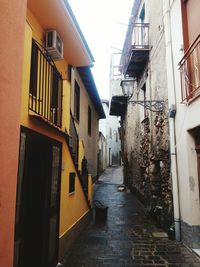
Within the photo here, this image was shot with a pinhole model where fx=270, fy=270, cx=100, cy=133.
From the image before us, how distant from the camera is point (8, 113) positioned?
2.30m

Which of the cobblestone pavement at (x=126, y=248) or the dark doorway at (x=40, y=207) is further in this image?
the cobblestone pavement at (x=126, y=248)

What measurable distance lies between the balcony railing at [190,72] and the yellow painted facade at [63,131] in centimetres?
264

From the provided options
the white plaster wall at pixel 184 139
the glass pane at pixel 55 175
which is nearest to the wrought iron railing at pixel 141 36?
the white plaster wall at pixel 184 139

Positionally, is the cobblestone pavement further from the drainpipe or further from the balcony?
the balcony

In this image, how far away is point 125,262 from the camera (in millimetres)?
5238

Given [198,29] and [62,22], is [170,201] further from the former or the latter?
[62,22]

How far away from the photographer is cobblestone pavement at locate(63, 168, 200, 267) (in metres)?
5.22

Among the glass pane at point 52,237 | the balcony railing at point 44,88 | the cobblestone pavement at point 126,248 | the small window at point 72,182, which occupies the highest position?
the balcony railing at point 44,88

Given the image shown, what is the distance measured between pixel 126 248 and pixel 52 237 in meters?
1.98

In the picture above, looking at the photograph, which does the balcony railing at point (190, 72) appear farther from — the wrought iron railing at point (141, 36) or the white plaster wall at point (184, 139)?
the wrought iron railing at point (141, 36)

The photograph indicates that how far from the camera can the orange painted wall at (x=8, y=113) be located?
2.18 metres

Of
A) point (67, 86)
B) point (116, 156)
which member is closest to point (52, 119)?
point (67, 86)

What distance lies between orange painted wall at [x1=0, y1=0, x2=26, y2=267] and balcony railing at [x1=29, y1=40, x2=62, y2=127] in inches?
66.3

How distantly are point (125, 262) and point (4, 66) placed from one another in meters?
4.48
